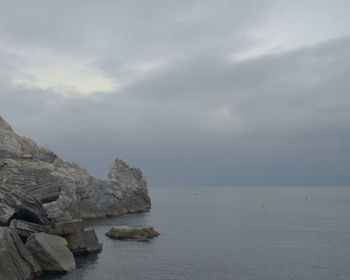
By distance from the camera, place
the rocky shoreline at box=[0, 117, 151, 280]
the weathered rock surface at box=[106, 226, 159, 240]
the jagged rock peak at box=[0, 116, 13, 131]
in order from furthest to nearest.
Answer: the jagged rock peak at box=[0, 116, 13, 131]
the weathered rock surface at box=[106, 226, 159, 240]
the rocky shoreline at box=[0, 117, 151, 280]

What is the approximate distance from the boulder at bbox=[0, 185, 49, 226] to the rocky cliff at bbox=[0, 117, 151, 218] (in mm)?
36599

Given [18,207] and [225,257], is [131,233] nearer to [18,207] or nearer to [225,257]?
[225,257]

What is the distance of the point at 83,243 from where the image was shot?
59.8 metres

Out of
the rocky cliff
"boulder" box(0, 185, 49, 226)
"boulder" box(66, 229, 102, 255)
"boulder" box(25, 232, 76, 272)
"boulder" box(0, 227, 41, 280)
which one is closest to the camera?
"boulder" box(0, 227, 41, 280)

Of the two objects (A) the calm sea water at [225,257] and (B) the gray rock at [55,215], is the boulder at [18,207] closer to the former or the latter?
(B) the gray rock at [55,215]

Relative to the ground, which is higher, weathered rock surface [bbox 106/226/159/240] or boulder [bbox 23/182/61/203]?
boulder [bbox 23/182/61/203]

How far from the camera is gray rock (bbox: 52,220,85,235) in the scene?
57.9m

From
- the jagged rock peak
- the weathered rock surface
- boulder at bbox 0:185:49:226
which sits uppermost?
the jagged rock peak

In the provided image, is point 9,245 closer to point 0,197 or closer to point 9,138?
point 0,197

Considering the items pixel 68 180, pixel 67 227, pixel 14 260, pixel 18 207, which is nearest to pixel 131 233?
pixel 67 227

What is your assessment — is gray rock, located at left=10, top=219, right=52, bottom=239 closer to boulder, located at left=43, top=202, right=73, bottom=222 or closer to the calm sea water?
boulder, located at left=43, top=202, right=73, bottom=222

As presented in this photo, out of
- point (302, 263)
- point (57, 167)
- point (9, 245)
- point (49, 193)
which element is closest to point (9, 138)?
point (57, 167)

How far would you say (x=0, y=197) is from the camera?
172 ft

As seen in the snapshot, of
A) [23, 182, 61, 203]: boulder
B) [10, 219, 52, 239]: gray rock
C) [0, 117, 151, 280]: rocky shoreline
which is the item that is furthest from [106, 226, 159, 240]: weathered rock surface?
[10, 219, 52, 239]: gray rock
